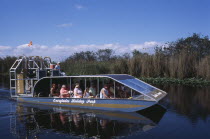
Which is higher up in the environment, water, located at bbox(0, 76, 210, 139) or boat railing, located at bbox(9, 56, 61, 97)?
boat railing, located at bbox(9, 56, 61, 97)

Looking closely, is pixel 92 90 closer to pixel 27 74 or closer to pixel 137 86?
pixel 137 86

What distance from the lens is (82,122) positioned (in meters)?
10.9

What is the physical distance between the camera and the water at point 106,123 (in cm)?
912

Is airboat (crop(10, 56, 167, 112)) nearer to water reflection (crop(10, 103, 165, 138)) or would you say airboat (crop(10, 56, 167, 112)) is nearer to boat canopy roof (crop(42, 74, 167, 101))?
boat canopy roof (crop(42, 74, 167, 101))

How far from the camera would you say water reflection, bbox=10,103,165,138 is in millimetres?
9383

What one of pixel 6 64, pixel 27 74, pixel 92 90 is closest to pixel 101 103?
pixel 92 90

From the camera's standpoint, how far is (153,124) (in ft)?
34.0

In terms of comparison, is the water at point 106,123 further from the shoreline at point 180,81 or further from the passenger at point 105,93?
the shoreline at point 180,81

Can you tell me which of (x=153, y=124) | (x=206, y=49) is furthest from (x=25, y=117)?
(x=206, y=49)

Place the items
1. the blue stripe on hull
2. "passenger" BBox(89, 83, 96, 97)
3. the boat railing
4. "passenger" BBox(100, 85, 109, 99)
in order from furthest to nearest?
the boat railing < "passenger" BBox(89, 83, 96, 97) < "passenger" BBox(100, 85, 109, 99) < the blue stripe on hull

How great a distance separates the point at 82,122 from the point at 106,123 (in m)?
1.10

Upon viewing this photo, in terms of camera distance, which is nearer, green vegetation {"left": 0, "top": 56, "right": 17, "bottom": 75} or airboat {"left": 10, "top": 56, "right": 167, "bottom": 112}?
airboat {"left": 10, "top": 56, "right": 167, "bottom": 112}

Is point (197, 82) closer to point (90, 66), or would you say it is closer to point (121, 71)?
point (121, 71)

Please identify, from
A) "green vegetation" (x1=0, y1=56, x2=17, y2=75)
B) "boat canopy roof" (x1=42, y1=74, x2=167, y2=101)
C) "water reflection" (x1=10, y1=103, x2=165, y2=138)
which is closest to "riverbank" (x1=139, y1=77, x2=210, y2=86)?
"water reflection" (x1=10, y1=103, x2=165, y2=138)
